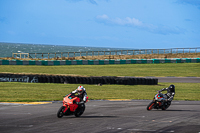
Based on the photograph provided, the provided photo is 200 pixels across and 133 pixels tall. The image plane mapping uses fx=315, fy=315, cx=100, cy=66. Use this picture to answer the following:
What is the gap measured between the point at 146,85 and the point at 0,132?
71.5ft

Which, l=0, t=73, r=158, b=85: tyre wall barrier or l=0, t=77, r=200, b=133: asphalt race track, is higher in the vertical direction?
l=0, t=73, r=158, b=85: tyre wall barrier

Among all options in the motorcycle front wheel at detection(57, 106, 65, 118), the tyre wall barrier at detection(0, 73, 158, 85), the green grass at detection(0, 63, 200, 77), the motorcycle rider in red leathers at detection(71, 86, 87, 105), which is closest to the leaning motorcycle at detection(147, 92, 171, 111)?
the motorcycle rider in red leathers at detection(71, 86, 87, 105)

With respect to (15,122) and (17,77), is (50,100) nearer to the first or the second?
(15,122)

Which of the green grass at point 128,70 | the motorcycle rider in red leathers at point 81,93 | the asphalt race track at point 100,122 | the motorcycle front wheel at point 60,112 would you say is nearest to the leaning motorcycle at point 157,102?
the asphalt race track at point 100,122

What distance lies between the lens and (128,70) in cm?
4328

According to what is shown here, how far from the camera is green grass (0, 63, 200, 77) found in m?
39.8

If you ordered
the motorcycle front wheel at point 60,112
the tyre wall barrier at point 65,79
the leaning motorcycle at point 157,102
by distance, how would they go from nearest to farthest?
the motorcycle front wheel at point 60,112 < the leaning motorcycle at point 157,102 < the tyre wall barrier at point 65,79

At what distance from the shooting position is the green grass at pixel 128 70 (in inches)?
1565

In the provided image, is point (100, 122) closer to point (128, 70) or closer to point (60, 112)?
point (60, 112)

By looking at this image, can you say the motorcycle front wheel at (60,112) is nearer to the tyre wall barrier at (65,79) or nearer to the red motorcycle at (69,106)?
the red motorcycle at (69,106)

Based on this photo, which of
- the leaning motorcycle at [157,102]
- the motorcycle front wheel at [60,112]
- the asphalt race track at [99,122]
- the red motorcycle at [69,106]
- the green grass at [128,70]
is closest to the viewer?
the asphalt race track at [99,122]

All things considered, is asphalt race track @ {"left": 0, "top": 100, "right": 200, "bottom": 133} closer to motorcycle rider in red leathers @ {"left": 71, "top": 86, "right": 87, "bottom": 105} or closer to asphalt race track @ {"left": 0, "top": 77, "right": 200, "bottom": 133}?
asphalt race track @ {"left": 0, "top": 77, "right": 200, "bottom": 133}

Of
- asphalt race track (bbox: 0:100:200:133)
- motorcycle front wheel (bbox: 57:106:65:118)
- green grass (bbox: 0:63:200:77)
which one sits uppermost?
green grass (bbox: 0:63:200:77)

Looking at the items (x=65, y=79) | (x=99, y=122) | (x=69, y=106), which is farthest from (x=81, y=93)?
(x=65, y=79)
